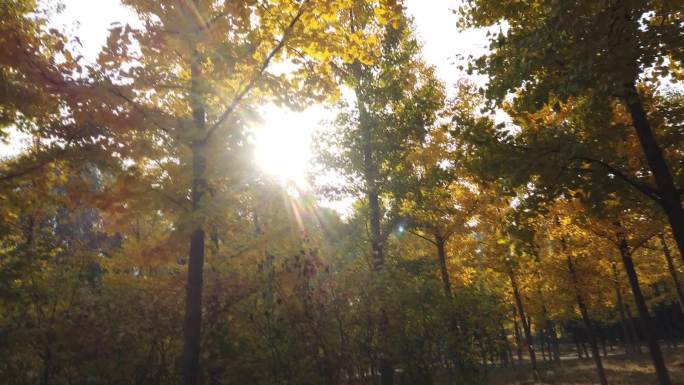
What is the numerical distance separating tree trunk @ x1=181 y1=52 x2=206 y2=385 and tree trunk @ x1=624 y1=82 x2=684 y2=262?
5.79 metres

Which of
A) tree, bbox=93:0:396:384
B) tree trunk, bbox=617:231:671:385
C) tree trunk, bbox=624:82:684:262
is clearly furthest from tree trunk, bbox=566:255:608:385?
tree, bbox=93:0:396:384

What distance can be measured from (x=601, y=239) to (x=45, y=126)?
41.1 ft

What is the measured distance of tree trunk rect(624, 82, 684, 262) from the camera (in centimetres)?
548

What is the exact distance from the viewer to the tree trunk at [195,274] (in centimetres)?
586

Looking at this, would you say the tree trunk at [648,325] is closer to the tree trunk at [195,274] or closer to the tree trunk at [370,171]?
the tree trunk at [370,171]

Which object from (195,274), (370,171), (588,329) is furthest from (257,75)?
(588,329)

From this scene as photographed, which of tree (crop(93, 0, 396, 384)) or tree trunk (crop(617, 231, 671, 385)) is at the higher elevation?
tree (crop(93, 0, 396, 384))

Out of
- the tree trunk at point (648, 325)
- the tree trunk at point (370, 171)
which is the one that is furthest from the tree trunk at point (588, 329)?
the tree trunk at point (370, 171)

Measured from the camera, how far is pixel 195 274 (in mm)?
6371

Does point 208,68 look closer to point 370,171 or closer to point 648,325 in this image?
point 370,171

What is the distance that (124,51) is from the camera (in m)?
5.43

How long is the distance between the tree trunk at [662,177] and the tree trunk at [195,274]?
19.0ft

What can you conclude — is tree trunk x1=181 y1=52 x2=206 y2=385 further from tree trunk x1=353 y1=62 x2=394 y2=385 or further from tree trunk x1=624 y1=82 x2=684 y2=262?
tree trunk x1=624 y1=82 x2=684 y2=262

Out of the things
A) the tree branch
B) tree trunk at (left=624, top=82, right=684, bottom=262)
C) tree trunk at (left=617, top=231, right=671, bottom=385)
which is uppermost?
the tree branch
